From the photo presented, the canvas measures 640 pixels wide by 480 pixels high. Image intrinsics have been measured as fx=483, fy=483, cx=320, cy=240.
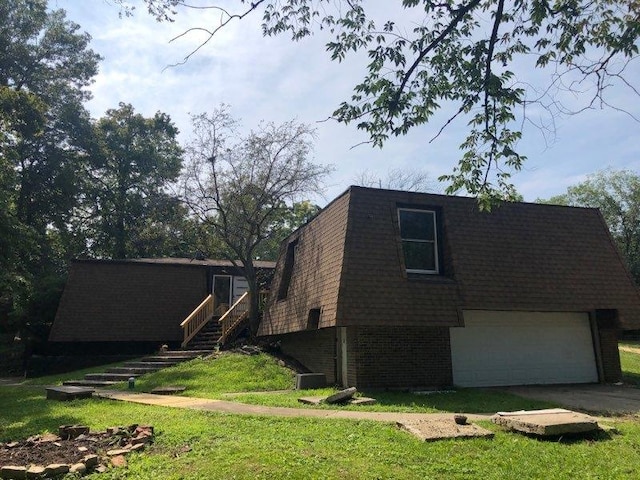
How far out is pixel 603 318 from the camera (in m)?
14.5

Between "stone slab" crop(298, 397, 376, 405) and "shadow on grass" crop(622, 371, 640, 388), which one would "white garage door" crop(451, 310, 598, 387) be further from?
"stone slab" crop(298, 397, 376, 405)

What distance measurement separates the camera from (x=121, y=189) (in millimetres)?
34938

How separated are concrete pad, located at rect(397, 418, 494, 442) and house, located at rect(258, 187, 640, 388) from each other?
449cm

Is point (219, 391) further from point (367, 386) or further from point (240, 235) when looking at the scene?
point (240, 235)

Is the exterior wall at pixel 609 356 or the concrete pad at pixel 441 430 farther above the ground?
the exterior wall at pixel 609 356

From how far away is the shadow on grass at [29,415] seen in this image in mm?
7625

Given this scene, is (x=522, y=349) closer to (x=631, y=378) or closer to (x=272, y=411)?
(x=631, y=378)

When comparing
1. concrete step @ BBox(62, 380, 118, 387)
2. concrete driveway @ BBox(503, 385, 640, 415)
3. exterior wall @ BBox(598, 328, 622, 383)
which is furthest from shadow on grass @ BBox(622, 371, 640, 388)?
concrete step @ BBox(62, 380, 118, 387)

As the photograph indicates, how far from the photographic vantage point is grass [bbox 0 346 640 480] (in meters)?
5.06

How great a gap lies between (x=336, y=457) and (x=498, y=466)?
180 cm

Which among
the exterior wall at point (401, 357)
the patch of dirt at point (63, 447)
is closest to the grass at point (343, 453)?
the patch of dirt at point (63, 447)

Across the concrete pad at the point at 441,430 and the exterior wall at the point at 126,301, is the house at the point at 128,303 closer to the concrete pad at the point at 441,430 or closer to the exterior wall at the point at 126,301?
the exterior wall at the point at 126,301

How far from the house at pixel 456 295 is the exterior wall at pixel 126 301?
8.00 metres

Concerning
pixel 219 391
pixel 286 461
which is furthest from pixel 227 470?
pixel 219 391
